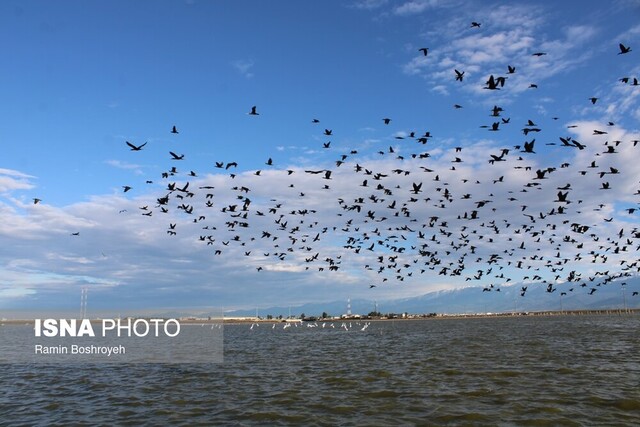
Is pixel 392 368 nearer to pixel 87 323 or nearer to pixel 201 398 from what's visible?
pixel 201 398

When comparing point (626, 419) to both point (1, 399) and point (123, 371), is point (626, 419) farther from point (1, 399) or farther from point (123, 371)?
point (123, 371)

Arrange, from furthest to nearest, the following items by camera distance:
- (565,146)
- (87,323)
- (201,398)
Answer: (87,323) → (565,146) → (201,398)

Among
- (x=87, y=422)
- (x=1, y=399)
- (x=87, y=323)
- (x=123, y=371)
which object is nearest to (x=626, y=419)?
(x=87, y=422)

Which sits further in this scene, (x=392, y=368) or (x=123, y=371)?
(x=123, y=371)

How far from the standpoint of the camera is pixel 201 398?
75.9ft

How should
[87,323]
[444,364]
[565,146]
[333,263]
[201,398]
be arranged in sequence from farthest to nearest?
1. [333,263]
2. [87,323]
3. [444,364]
4. [565,146]
5. [201,398]

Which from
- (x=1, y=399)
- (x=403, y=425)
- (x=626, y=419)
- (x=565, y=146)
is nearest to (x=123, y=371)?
(x=1, y=399)

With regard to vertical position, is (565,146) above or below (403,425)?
above

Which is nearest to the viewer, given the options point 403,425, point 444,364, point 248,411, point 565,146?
point 403,425

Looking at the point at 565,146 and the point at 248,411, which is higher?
the point at 565,146

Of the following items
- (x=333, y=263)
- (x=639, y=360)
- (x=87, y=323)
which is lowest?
(x=639, y=360)

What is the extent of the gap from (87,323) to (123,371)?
6.92 metres

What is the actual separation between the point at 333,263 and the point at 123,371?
27794 millimetres

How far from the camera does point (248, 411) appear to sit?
1992cm
